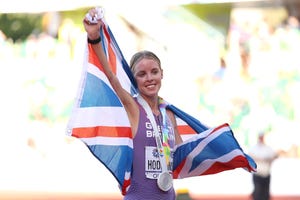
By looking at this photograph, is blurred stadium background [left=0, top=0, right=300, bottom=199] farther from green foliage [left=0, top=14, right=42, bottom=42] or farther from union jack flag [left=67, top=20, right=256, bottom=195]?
union jack flag [left=67, top=20, right=256, bottom=195]

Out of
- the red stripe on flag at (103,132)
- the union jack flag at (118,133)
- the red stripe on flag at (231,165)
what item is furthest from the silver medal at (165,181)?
the red stripe on flag at (231,165)

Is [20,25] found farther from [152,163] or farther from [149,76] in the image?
[152,163]

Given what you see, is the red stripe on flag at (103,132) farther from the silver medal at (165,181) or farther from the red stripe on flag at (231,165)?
the red stripe on flag at (231,165)

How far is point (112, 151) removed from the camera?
383cm

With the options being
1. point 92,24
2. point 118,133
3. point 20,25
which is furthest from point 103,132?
point 20,25

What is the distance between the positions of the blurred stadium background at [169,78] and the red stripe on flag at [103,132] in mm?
12711

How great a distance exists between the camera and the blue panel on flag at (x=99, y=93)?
392 cm

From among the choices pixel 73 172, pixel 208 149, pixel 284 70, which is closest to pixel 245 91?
pixel 284 70

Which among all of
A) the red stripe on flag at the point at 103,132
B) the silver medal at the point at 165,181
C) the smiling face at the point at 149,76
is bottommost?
the silver medal at the point at 165,181

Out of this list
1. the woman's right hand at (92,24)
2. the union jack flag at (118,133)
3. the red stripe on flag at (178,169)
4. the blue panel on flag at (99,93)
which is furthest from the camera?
Answer: the red stripe on flag at (178,169)

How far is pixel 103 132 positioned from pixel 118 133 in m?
0.08

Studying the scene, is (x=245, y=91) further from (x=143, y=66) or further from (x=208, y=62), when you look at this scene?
(x=143, y=66)

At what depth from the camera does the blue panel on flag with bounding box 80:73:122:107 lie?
3.92 meters

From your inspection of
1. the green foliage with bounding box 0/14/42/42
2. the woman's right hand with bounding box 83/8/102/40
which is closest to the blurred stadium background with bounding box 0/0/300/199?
the green foliage with bounding box 0/14/42/42
